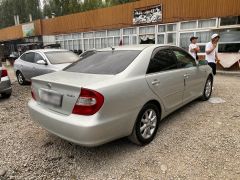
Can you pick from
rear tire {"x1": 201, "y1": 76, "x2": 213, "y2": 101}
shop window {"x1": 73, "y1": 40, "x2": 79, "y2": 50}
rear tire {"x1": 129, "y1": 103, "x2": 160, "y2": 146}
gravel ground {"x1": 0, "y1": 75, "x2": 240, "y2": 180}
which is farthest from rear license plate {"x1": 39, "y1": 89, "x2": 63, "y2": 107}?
shop window {"x1": 73, "y1": 40, "x2": 79, "y2": 50}

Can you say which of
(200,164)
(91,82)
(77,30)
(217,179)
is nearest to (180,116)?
(200,164)

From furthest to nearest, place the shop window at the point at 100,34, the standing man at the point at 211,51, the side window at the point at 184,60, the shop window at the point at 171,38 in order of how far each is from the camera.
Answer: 1. the shop window at the point at 100,34
2. the shop window at the point at 171,38
3. the standing man at the point at 211,51
4. the side window at the point at 184,60

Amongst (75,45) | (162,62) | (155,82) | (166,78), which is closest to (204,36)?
(162,62)

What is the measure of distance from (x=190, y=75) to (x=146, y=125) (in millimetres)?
1774

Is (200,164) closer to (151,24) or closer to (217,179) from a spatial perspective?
(217,179)

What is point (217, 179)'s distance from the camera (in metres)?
2.79

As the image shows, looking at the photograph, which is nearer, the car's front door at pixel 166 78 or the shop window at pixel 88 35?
the car's front door at pixel 166 78

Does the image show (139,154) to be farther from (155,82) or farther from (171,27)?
(171,27)

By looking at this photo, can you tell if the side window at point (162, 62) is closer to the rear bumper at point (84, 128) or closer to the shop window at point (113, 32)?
the rear bumper at point (84, 128)

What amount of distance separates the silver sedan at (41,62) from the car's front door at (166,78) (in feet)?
13.6

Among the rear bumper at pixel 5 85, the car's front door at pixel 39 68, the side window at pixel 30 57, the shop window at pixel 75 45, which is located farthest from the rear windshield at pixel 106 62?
the shop window at pixel 75 45

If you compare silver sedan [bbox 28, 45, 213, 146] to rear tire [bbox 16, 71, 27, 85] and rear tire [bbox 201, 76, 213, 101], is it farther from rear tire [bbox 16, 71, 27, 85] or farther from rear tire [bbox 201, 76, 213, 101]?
rear tire [bbox 16, 71, 27, 85]

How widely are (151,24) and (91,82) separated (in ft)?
44.7

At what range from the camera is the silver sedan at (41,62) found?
765 cm
